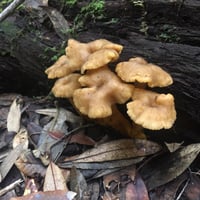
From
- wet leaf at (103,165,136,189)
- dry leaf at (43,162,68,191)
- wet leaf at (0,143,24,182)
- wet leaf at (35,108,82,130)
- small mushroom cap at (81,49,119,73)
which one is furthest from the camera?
wet leaf at (35,108,82,130)

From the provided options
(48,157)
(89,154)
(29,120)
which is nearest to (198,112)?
(89,154)

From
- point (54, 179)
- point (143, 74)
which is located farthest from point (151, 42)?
point (54, 179)

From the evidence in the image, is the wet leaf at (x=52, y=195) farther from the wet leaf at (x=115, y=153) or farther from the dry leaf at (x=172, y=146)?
the dry leaf at (x=172, y=146)

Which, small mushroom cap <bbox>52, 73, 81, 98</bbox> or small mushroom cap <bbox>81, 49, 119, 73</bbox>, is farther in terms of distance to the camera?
small mushroom cap <bbox>52, 73, 81, 98</bbox>

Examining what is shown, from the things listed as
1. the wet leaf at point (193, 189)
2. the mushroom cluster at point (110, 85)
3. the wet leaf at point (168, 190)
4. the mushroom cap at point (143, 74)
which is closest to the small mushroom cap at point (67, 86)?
the mushroom cluster at point (110, 85)

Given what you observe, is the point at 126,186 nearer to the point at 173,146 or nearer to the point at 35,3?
the point at 173,146

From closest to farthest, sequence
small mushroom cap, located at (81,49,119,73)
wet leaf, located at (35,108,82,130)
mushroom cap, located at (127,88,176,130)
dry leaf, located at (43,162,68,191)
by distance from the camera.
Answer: mushroom cap, located at (127,88,176,130)
small mushroom cap, located at (81,49,119,73)
dry leaf, located at (43,162,68,191)
wet leaf, located at (35,108,82,130)

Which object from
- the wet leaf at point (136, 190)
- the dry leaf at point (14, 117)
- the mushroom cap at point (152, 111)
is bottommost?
the wet leaf at point (136, 190)

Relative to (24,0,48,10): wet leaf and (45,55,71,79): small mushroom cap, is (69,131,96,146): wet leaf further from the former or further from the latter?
(24,0,48,10): wet leaf

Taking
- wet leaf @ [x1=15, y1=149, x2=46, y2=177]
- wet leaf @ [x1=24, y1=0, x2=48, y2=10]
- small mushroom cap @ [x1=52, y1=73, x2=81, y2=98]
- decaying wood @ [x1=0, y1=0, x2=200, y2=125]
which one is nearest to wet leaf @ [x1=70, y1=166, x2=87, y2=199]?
wet leaf @ [x1=15, y1=149, x2=46, y2=177]
